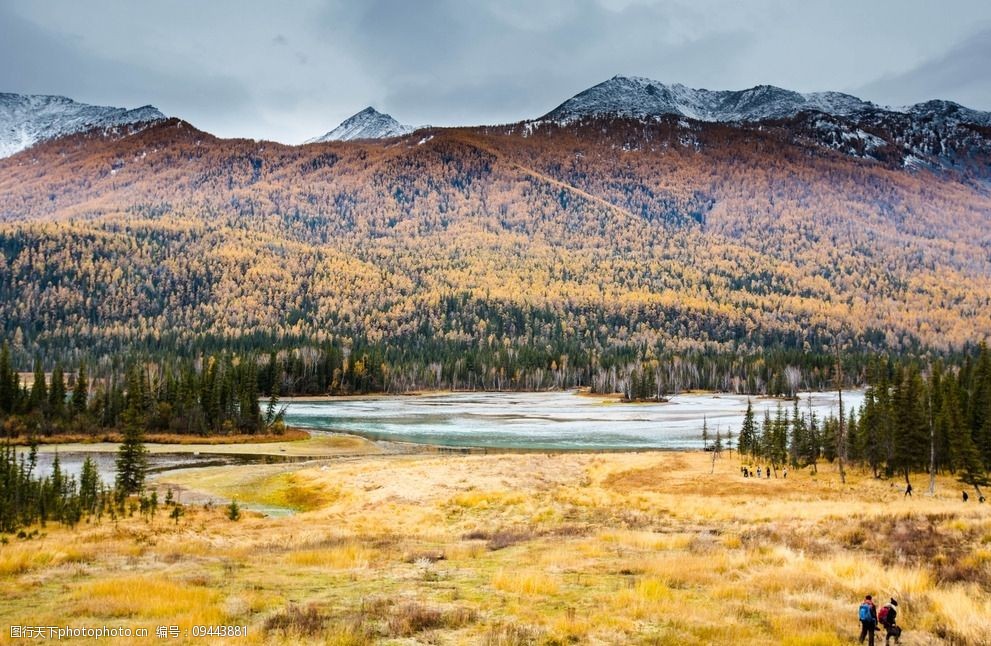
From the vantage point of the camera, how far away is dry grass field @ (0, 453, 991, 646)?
522 inches

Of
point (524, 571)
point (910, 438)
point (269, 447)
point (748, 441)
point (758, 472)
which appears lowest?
point (269, 447)

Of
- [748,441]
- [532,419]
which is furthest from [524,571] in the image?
[532,419]

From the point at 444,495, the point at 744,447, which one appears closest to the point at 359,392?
the point at 744,447

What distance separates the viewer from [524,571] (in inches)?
757

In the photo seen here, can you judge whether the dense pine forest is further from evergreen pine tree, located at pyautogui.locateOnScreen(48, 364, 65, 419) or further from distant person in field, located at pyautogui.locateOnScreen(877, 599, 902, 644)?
evergreen pine tree, located at pyautogui.locateOnScreen(48, 364, 65, 419)

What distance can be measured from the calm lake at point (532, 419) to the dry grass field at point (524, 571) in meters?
39.7

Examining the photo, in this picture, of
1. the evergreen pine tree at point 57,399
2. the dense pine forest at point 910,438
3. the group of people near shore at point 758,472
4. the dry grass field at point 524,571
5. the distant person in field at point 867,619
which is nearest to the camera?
the distant person in field at point 867,619

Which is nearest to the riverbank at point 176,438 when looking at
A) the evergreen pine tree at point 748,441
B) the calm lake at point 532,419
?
the calm lake at point 532,419

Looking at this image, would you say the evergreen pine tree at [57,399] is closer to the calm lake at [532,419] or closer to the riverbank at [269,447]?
the riverbank at [269,447]

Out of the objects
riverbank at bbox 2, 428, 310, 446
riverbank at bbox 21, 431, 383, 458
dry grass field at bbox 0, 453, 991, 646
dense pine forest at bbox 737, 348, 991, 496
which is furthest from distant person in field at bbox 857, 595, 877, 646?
riverbank at bbox 2, 428, 310, 446

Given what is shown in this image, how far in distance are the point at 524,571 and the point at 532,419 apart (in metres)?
90.5

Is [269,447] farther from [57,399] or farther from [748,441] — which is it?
[748,441]

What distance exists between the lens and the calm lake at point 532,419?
8225 centimetres

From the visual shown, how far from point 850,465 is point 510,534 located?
46095mm
